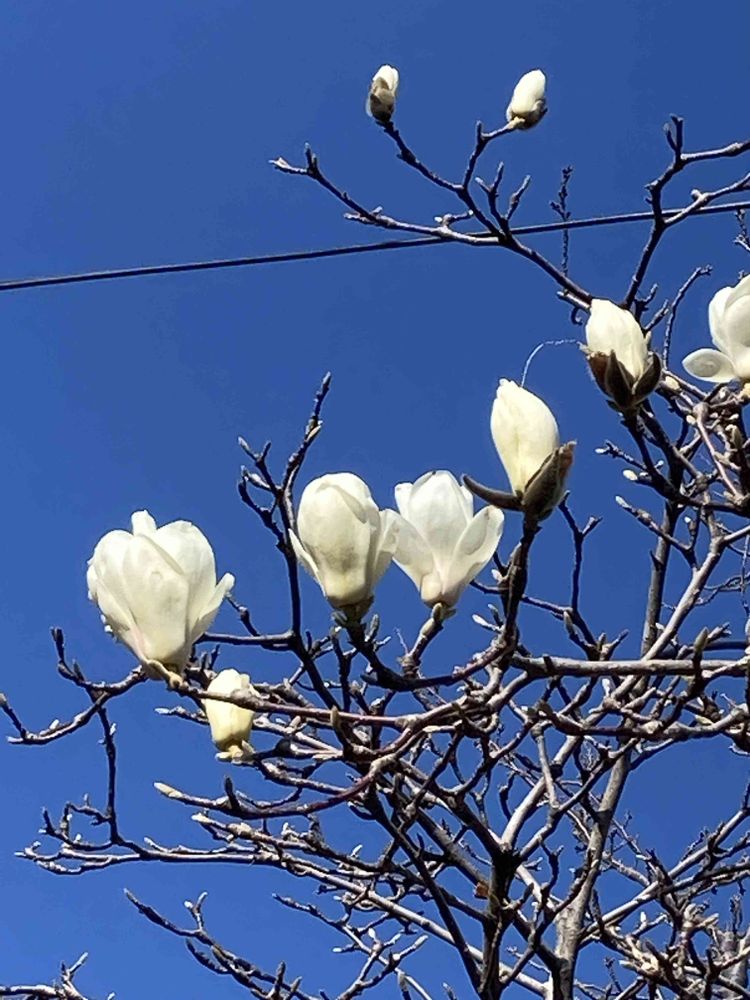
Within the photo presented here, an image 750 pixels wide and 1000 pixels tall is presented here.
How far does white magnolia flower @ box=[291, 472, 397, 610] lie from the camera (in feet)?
2.89

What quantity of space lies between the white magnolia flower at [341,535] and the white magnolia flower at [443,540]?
8cm

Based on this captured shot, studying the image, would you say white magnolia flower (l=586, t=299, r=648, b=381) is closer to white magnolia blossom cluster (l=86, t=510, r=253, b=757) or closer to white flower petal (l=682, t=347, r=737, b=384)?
white flower petal (l=682, t=347, r=737, b=384)

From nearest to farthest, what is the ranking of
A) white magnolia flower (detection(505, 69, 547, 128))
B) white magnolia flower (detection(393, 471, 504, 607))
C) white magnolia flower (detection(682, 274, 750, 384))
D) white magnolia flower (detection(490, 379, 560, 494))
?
white magnolia flower (detection(490, 379, 560, 494))
white magnolia flower (detection(393, 471, 504, 607))
white magnolia flower (detection(682, 274, 750, 384))
white magnolia flower (detection(505, 69, 547, 128))

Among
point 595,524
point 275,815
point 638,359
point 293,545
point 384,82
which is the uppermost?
point 384,82

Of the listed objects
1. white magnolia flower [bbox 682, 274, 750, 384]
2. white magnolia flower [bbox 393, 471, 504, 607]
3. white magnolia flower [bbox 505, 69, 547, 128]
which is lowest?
white magnolia flower [bbox 393, 471, 504, 607]

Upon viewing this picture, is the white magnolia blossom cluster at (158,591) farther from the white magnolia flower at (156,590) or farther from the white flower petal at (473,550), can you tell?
the white flower petal at (473,550)

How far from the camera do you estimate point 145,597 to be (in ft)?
3.04

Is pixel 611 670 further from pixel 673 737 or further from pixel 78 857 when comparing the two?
pixel 78 857

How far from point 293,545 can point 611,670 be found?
11.8 inches

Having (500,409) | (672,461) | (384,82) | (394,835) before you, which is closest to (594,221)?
(384,82)

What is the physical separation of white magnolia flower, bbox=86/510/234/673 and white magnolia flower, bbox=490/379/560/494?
30 cm

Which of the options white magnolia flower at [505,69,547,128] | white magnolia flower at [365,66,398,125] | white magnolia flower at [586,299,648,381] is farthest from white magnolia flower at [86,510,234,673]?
white magnolia flower at [505,69,547,128]

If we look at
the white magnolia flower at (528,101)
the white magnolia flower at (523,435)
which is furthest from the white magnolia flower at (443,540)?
the white magnolia flower at (528,101)

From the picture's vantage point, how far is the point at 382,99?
2.11 meters
